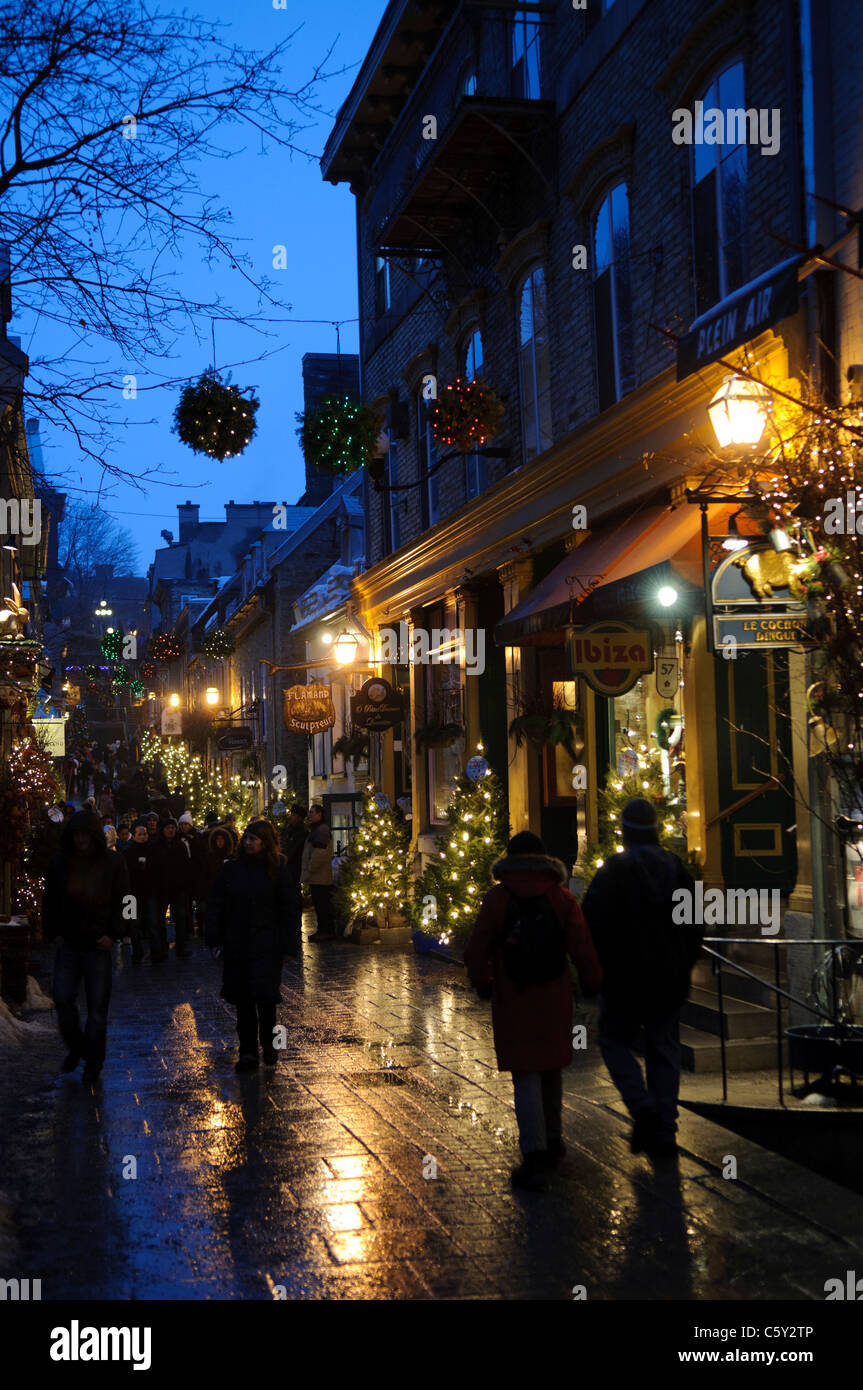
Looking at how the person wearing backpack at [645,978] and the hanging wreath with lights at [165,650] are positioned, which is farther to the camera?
the hanging wreath with lights at [165,650]

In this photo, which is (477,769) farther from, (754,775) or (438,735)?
(754,775)

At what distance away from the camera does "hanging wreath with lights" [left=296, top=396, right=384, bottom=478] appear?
17812mm

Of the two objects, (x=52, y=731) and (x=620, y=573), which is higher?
(x=620, y=573)

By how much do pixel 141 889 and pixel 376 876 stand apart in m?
3.50

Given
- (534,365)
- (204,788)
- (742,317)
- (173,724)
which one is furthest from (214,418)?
(173,724)

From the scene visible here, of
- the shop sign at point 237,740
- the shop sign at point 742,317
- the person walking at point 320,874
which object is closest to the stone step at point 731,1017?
the shop sign at point 742,317

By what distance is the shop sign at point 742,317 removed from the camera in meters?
7.48

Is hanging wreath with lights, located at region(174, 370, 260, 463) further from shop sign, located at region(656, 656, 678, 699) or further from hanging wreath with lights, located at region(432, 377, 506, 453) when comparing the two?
hanging wreath with lights, located at region(432, 377, 506, 453)

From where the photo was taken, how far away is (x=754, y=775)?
11.1m

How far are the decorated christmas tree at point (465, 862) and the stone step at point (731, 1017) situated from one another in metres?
4.58

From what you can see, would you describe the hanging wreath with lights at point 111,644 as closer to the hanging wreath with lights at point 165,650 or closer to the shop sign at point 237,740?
the hanging wreath with lights at point 165,650
